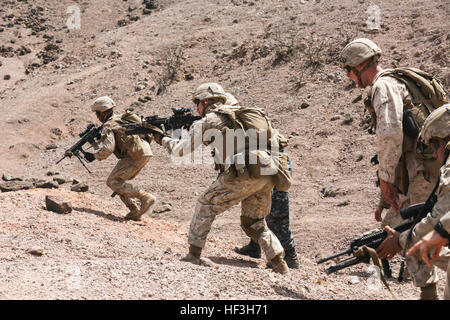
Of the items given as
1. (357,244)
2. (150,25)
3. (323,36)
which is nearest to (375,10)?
(323,36)

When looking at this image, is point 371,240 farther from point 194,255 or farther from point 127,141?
point 127,141

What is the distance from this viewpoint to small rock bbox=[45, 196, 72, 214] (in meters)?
7.45

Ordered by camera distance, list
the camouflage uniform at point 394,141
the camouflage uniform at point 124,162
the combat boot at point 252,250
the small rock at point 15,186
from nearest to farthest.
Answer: the camouflage uniform at point 394,141
the combat boot at point 252,250
the camouflage uniform at point 124,162
the small rock at point 15,186

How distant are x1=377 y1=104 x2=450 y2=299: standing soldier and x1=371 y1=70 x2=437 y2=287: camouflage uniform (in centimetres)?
56

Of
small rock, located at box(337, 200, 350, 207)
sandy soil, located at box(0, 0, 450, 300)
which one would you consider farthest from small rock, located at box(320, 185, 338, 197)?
small rock, located at box(337, 200, 350, 207)

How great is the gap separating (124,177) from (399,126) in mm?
4314

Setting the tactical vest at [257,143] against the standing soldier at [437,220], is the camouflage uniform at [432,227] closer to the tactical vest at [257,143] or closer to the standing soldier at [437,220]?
the standing soldier at [437,220]

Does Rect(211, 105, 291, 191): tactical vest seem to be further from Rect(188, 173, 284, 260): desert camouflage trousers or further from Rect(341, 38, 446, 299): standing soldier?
Rect(341, 38, 446, 299): standing soldier

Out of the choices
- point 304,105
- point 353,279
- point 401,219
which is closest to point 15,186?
point 353,279

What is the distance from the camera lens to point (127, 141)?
7.86 meters

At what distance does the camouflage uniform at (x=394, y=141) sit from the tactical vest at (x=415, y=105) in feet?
0.08

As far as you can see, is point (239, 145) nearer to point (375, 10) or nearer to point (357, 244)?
point (357, 244)

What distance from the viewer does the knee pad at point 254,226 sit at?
5.49 m

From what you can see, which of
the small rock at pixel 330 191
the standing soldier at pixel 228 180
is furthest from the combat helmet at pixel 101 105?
the small rock at pixel 330 191
